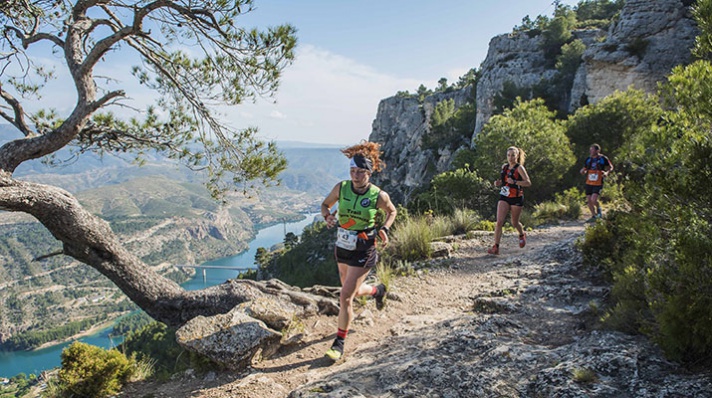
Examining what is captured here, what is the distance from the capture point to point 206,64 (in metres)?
4.98

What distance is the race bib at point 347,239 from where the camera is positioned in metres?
3.35

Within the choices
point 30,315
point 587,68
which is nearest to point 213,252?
point 30,315

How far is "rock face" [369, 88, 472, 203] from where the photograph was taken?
49.3 m

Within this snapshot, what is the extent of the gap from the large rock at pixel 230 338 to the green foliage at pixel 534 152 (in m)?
11.0

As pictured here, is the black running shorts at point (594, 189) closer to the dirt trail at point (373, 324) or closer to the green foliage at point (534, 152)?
the dirt trail at point (373, 324)

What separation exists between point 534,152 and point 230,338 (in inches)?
489

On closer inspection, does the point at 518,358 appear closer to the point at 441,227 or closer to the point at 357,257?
the point at 357,257

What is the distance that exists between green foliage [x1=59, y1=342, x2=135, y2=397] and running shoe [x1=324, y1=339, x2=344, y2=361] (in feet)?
6.94

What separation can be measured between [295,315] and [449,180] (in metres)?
9.15

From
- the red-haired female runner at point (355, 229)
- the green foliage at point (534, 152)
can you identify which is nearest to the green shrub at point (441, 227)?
the green foliage at point (534, 152)

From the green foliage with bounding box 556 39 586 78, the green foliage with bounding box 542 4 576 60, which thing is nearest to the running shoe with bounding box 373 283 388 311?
the green foliage with bounding box 556 39 586 78

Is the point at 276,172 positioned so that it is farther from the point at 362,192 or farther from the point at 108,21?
the point at 108,21

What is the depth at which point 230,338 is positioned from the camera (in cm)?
345

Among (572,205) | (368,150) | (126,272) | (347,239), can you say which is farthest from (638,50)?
(126,272)
